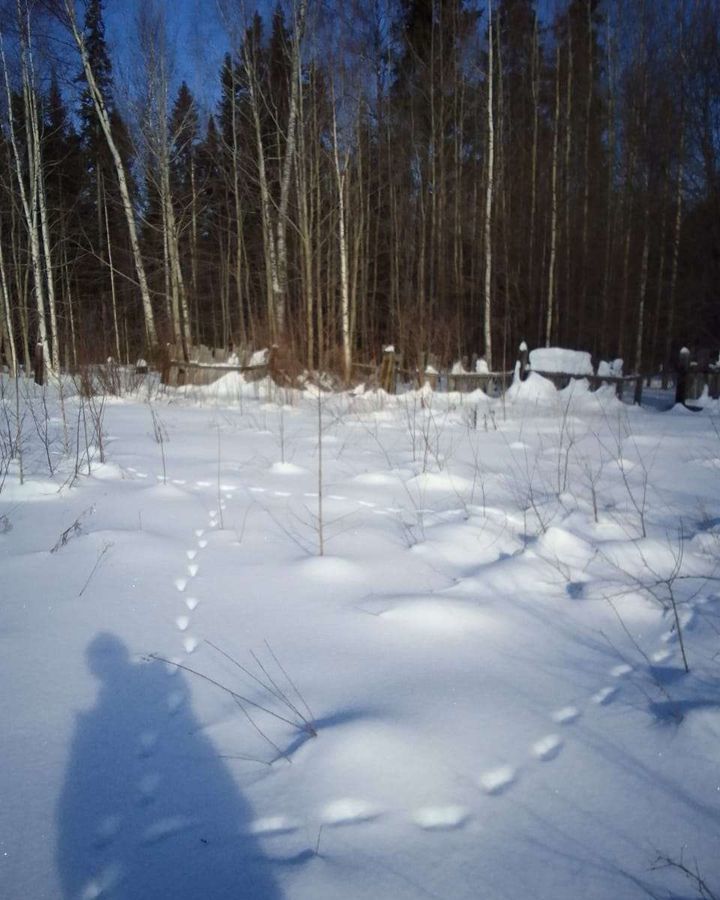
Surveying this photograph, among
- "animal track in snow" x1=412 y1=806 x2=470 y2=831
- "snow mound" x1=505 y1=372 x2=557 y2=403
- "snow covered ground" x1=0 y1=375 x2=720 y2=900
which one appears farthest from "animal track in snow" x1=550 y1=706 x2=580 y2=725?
"snow mound" x1=505 y1=372 x2=557 y2=403

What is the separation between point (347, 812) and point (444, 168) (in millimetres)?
16831

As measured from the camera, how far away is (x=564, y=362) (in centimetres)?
1014

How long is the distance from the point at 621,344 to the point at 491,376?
634 cm

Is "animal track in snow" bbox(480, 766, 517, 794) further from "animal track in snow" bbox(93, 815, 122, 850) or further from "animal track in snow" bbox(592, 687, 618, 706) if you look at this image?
"animal track in snow" bbox(93, 815, 122, 850)

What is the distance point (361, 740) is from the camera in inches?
55.5

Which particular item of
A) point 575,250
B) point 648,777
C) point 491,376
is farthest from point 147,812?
point 575,250

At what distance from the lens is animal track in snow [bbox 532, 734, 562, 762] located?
138cm

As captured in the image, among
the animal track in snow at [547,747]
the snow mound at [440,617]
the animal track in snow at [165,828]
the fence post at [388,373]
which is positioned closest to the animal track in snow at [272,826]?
the animal track in snow at [165,828]

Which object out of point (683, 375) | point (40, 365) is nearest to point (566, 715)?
point (683, 375)

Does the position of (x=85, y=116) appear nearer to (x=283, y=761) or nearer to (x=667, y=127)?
(x=667, y=127)

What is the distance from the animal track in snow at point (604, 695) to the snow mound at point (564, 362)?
30.1ft

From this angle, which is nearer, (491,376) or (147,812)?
(147,812)

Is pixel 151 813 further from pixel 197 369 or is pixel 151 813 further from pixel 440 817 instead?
pixel 197 369

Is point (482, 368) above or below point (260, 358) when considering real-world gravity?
below
